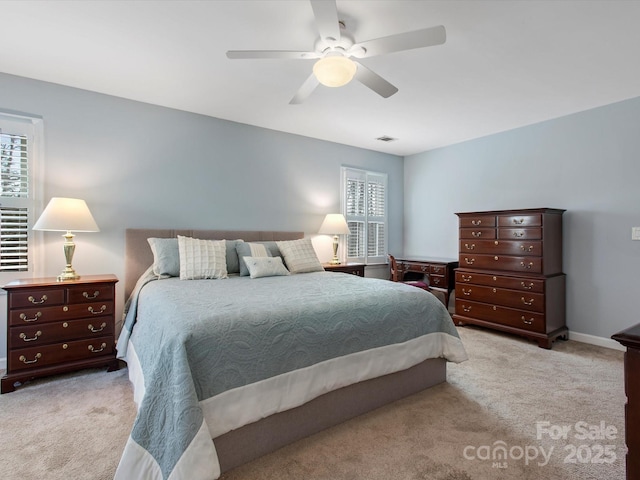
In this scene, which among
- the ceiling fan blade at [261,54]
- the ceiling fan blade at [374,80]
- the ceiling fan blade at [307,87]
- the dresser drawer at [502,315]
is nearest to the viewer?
the ceiling fan blade at [261,54]

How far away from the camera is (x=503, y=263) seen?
3766 millimetres

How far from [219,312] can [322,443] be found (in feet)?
3.05

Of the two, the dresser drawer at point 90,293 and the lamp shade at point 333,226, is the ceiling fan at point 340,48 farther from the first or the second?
the lamp shade at point 333,226

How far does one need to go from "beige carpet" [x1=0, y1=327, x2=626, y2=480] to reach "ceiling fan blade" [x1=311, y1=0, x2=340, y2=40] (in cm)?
229

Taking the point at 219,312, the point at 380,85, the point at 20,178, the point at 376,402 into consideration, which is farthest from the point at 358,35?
the point at 20,178

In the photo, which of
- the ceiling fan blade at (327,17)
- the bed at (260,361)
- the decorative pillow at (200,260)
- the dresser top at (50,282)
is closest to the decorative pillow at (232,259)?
the decorative pillow at (200,260)

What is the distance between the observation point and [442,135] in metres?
4.48

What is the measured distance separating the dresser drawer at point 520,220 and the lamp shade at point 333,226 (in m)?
1.90

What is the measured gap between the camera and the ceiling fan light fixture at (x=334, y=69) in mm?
1978

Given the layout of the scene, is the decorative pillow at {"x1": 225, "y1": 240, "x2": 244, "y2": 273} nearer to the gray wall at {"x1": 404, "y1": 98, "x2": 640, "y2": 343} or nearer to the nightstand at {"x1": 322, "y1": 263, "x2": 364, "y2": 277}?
the nightstand at {"x1": 322, "y1": 263, "x2": 364, "y2": 277}

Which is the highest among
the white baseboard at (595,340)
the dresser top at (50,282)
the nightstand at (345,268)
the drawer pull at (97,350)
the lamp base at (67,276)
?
the lamp base at (67,276)

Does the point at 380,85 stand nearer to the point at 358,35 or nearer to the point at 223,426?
the point at 358,35

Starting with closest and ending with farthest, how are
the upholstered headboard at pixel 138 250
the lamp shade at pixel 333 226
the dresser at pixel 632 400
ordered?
the dresser at pixel 632 400, the upholstered headboard at pixel 138 250, the lamp shade at pixel 333 226

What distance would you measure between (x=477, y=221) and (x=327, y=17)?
311 centimetres
